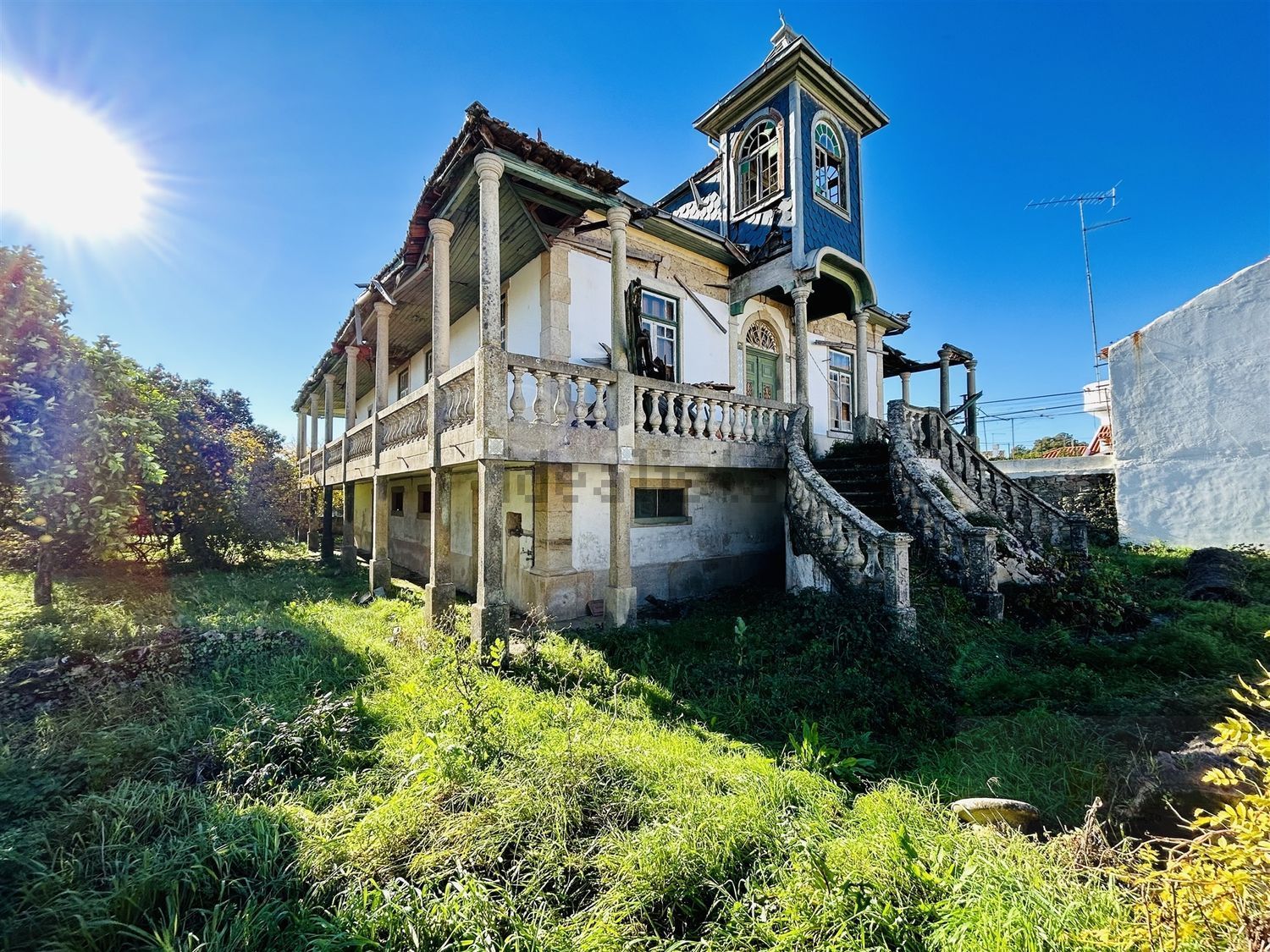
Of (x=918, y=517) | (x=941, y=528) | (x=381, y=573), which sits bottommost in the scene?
(x=381, y=573)

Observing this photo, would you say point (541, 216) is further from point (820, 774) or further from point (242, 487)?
point (242, 487)

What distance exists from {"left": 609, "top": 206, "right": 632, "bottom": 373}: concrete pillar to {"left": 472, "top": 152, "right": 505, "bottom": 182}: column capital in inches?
67.7

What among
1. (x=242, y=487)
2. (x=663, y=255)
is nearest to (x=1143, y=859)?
(x=663, y=255)

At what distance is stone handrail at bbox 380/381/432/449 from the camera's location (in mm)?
7852

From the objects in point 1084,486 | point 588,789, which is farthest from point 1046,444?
point 588,789

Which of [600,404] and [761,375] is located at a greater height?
[761,375]

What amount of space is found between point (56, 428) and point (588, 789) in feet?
27.2

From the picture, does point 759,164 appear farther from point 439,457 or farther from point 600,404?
point 439,457

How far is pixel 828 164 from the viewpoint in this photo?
1180 centimetres

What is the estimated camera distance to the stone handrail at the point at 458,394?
6.27 meters

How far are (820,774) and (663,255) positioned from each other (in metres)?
8.68

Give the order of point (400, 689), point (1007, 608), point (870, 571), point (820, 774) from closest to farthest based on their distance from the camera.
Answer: point (820, 774), point (400, 689), point (870, 571), point (1007, 608)

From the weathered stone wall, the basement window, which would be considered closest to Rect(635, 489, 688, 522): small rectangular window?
the basement window

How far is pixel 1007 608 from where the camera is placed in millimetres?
7129
